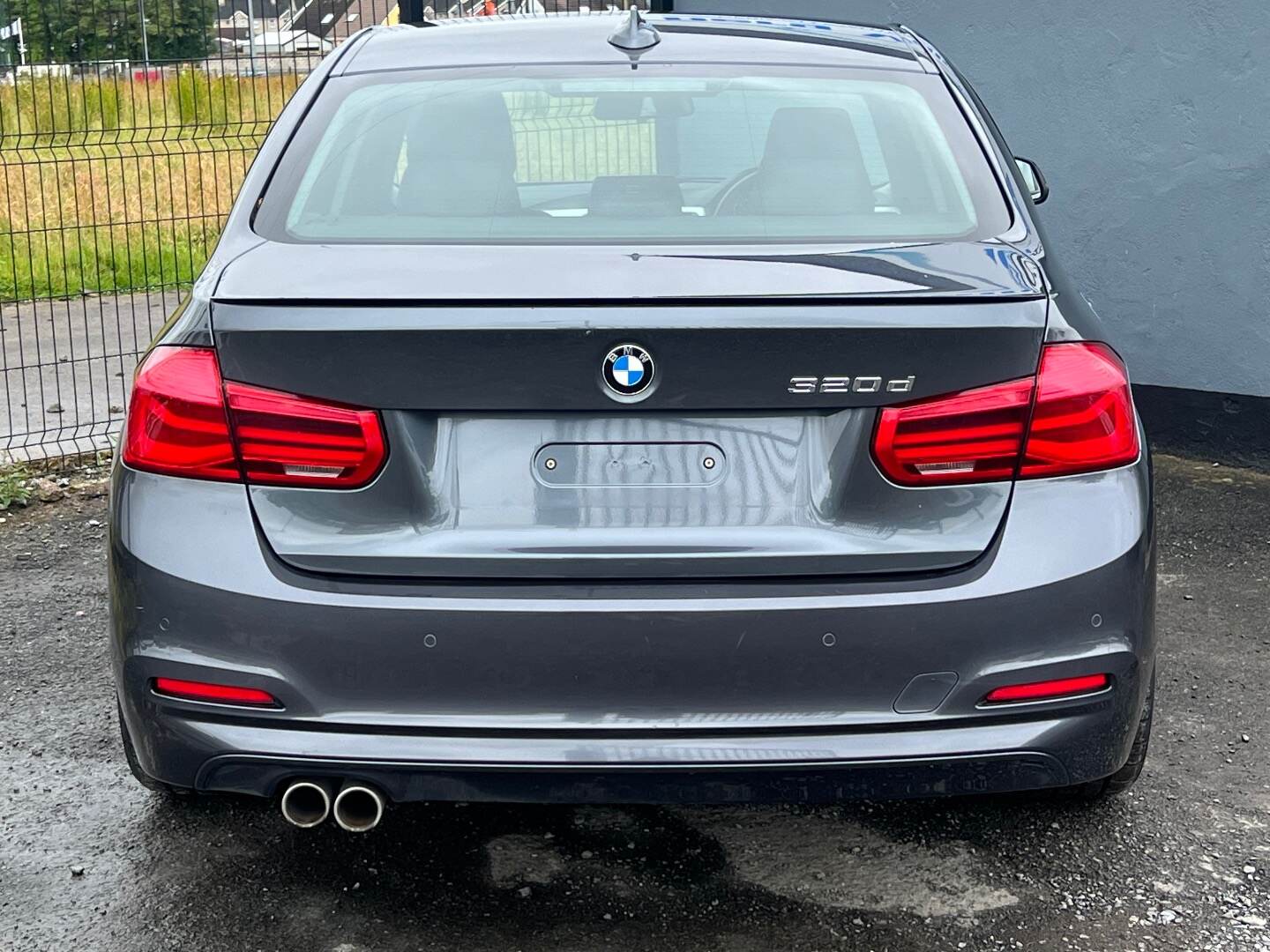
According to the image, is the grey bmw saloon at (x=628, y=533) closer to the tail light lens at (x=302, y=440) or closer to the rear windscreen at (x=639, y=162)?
the tail light lens at (x=302, y=440)

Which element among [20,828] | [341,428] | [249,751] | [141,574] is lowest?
[20,828]

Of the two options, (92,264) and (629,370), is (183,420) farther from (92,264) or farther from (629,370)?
(92,264)

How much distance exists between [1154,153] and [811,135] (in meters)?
3.60

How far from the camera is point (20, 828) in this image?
331 cm

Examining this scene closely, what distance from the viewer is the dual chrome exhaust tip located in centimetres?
251

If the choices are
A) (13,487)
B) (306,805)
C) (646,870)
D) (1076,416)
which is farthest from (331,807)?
(13,487)

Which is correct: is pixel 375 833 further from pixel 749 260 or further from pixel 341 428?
pixel 749 260

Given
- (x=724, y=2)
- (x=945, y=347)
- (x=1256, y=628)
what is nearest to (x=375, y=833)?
(x=945, y=347)

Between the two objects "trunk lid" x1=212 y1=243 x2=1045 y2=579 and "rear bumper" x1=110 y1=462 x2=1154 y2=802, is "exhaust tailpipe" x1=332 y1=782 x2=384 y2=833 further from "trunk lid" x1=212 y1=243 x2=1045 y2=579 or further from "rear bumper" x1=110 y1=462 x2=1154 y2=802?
"trunk lid" x1=212 y1=243 x2=1045 y2=579

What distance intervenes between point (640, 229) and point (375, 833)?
4.66 feet

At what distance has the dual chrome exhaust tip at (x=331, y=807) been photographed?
2.51 meters

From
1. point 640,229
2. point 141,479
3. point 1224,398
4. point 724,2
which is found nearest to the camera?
point 141,479

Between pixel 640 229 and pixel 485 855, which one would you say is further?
pixel 485 855

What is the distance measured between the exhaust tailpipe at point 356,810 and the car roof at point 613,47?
1.62m
